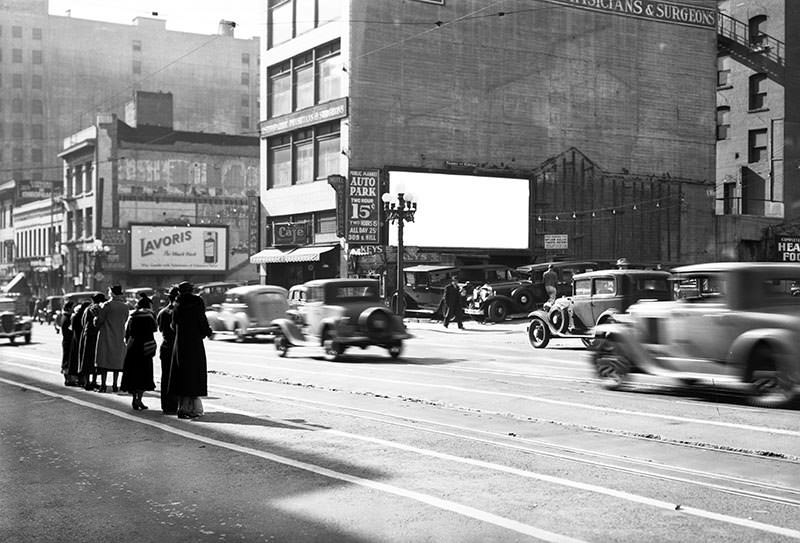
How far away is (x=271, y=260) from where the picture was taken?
2045 inches

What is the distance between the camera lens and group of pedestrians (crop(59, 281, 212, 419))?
11.7 metres

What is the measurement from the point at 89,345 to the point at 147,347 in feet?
9.49

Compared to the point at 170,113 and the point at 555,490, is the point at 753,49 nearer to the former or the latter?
the point at 170,113

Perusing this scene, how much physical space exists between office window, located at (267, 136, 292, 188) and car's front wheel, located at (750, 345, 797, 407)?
1624 inches

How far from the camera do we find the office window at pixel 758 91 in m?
61.8

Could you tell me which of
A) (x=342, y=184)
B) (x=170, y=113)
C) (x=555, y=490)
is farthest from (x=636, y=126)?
(x=555, y=490)

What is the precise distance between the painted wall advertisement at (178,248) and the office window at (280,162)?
19042 mm

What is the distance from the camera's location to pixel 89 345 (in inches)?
605

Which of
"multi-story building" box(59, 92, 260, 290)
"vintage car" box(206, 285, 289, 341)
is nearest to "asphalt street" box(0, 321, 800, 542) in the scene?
"vintage car" box(206, 285, 289, 341)

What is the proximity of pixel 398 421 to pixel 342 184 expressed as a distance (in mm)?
34720

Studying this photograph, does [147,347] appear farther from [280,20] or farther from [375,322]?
[280,20]

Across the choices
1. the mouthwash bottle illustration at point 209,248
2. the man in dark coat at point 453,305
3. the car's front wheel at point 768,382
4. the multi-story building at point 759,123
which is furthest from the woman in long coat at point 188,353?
the mouthwash bottle illustration at point 209,248

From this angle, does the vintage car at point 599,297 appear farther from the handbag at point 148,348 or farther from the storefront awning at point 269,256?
the storefront awning at point 269,256

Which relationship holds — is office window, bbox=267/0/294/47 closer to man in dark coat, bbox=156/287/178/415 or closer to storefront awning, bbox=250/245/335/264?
storefront awning, bbox=250/245/335/264
